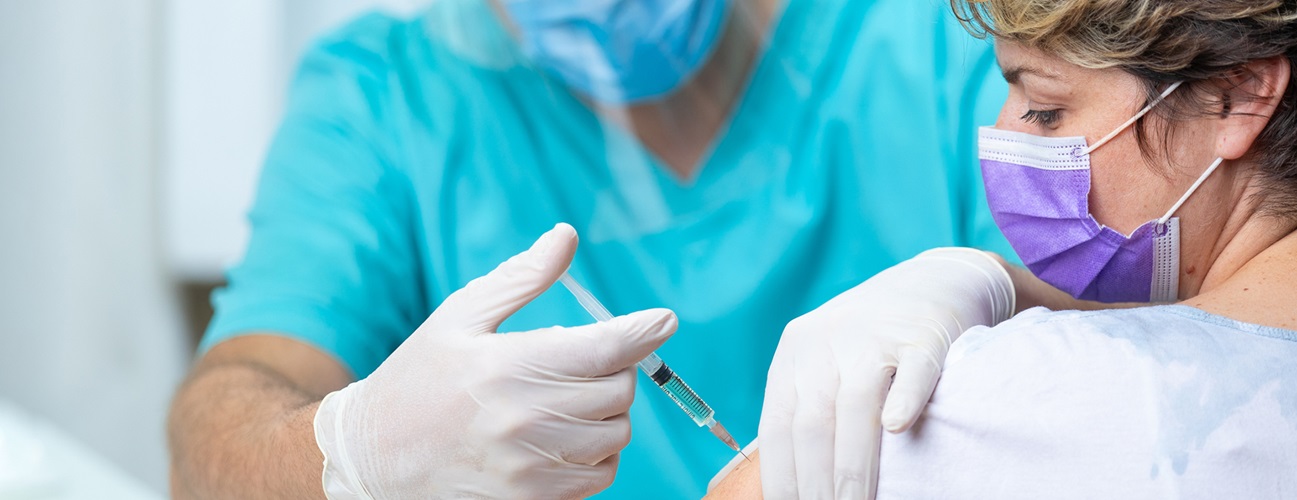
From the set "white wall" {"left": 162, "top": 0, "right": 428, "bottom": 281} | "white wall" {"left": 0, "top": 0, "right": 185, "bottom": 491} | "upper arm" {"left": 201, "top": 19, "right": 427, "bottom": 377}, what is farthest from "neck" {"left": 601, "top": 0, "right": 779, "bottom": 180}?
"white wall" {"left": 0, "top": 0, "right": 185, "bottom": 491}

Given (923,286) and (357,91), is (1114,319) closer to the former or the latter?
(923,286)

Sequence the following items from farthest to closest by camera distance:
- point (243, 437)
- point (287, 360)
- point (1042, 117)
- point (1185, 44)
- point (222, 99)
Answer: point (222, 99) < point (287, 360) < point (243, 437) < point (1042, 117) < point (1185, 44)

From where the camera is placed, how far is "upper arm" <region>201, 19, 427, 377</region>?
4.42 ft

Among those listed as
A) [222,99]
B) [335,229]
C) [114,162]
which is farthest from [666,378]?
[114,162]

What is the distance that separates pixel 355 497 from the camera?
960 millimetres

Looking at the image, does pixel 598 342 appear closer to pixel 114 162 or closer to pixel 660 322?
pixel 660 322

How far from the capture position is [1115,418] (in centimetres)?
70

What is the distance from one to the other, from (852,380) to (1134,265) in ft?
0.95

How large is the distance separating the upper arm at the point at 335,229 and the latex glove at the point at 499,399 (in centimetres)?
44

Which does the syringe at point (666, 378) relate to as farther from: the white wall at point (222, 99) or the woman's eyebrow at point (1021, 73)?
the white wall at point (222, 99)

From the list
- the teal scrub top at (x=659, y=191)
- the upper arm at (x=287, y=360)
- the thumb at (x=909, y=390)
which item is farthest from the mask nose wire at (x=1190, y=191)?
the upper arm at (x=287, y=360)

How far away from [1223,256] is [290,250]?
108 centimetres

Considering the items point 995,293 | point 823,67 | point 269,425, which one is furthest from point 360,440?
point 823,67

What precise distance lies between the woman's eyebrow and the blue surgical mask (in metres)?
0.58
